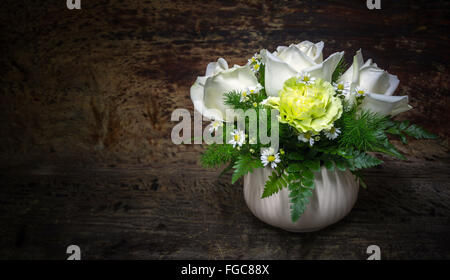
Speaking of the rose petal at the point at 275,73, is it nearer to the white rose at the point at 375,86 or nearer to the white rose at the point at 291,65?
the white rose at the point at 291,65

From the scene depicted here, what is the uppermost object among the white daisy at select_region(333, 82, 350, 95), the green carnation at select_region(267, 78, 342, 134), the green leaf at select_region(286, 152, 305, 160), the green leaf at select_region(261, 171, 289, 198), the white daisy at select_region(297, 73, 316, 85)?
the white daisy at select_region(297, 73, 316, 85)

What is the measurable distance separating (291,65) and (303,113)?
12 cm

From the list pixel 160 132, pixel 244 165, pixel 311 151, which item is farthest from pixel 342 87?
pixel 160 132

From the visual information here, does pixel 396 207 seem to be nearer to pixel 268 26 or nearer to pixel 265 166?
pixel 265 166

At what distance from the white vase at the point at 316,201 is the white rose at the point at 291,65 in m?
0.17

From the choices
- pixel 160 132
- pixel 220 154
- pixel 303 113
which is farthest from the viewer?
pixel 160 132

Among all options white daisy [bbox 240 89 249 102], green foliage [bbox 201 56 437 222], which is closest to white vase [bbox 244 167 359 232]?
green foliage [bbox 201 56 437 222]

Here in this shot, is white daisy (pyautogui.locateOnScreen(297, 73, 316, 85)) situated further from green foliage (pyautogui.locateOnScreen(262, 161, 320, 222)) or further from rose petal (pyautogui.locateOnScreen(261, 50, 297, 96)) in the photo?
green foliage (pyautogui.locateOnScreen(262, 161, 320, 222))

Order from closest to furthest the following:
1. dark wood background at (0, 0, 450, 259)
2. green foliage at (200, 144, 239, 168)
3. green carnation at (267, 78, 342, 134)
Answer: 1. green carnation at (267, 78, 342, 134)
2. green foliage at (200, 144, 239, 168)
3. dark wood background at (0, 0, 450, 259)

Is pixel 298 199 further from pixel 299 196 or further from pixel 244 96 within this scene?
pixel 244 96

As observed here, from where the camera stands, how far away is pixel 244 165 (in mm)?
644

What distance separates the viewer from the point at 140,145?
1.21 metres

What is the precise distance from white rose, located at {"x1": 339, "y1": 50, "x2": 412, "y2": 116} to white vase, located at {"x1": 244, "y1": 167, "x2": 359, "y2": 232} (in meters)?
0.15

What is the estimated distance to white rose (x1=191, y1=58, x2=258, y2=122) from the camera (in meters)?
0.68
